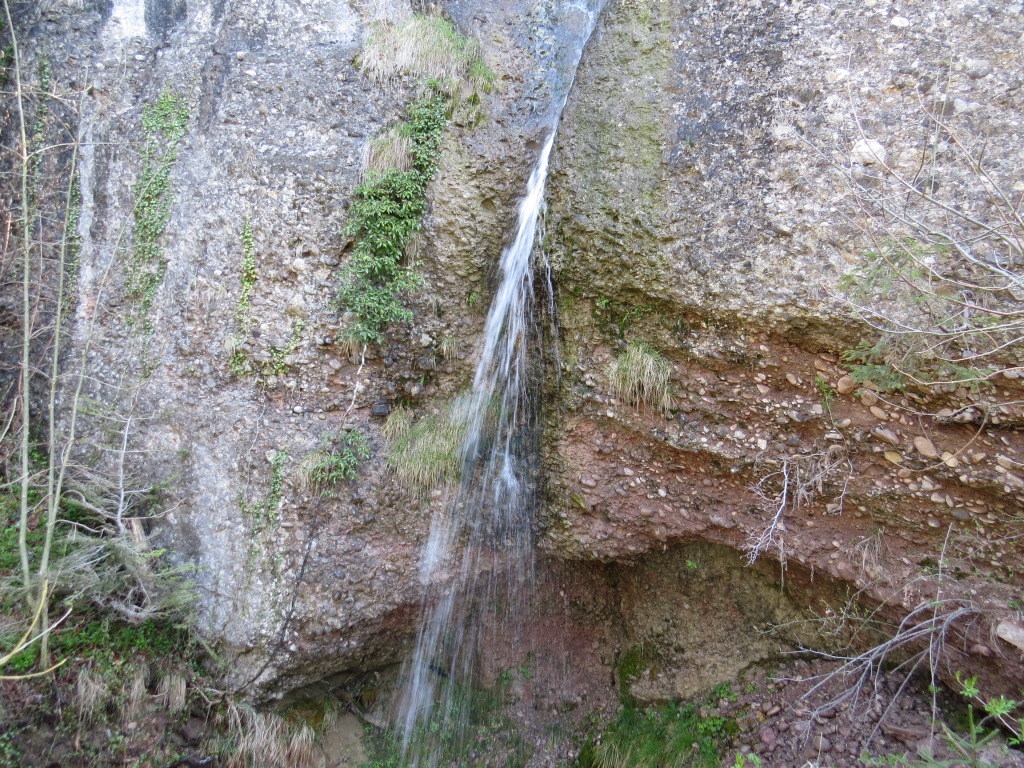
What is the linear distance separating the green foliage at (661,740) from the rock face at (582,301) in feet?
0.74

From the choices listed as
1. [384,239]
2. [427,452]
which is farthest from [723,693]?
[384,239]

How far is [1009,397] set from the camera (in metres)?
3.29

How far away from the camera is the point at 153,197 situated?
4.84 m

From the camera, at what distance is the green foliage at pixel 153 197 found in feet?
15.8

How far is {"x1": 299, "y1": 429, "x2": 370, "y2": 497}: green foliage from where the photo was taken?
453 cm

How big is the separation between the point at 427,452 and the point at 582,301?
1.61 m

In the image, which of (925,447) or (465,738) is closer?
(925,447)

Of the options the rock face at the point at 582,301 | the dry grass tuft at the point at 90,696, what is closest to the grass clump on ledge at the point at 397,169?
the rock face at the point at 582,301

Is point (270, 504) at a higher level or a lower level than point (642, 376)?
lower

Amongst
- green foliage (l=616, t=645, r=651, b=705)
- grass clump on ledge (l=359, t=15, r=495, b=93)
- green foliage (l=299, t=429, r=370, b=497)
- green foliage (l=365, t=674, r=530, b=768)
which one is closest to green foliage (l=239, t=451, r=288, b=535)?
green foliage (l=299, t=429, r=370, b=497)

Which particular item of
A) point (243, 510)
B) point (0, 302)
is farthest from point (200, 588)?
point (0, 302)

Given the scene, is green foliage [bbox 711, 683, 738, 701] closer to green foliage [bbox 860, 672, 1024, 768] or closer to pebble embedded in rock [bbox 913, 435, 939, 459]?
green foliage [bbox 860, 672, 1024, 768]

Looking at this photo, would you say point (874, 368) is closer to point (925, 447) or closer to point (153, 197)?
point (925, 447)

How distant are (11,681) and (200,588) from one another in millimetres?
1102
